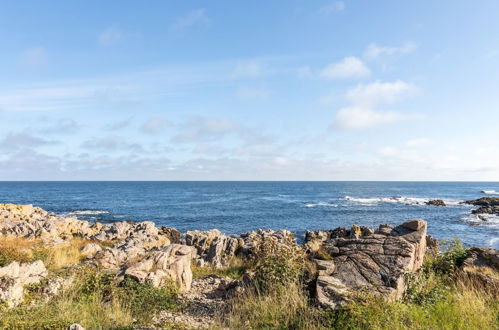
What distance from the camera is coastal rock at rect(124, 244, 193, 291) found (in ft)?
38.1

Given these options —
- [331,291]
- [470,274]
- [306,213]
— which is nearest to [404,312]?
[331,291]

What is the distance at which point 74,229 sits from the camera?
32.3m

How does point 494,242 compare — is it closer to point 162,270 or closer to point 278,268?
point 278,268

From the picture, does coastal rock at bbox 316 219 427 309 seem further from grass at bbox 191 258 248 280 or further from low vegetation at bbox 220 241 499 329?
grass at bbox 191 258 248 280

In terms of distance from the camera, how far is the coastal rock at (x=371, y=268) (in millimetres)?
8625

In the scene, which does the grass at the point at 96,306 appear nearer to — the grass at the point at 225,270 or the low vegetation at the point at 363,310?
the low vegetation at the point at 363,310

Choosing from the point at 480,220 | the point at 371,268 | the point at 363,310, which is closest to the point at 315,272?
the point at 371,268

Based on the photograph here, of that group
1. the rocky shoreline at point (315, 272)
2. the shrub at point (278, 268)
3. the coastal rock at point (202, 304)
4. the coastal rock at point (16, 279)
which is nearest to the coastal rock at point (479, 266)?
the rocky shoreline at point (315, 272)

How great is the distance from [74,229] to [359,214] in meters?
53.4

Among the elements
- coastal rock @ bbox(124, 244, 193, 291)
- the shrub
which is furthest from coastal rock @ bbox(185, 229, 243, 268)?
the shrub

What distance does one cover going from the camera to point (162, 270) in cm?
1268

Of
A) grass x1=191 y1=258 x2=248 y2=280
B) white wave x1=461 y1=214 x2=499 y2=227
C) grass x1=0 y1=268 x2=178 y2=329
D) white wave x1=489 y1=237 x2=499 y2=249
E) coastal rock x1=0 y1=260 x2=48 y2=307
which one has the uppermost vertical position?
coastal rock x1=0 y1=260 x2=48 y2=307

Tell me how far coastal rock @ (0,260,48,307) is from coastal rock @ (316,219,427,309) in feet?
29.1

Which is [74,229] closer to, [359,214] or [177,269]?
[177,269]
